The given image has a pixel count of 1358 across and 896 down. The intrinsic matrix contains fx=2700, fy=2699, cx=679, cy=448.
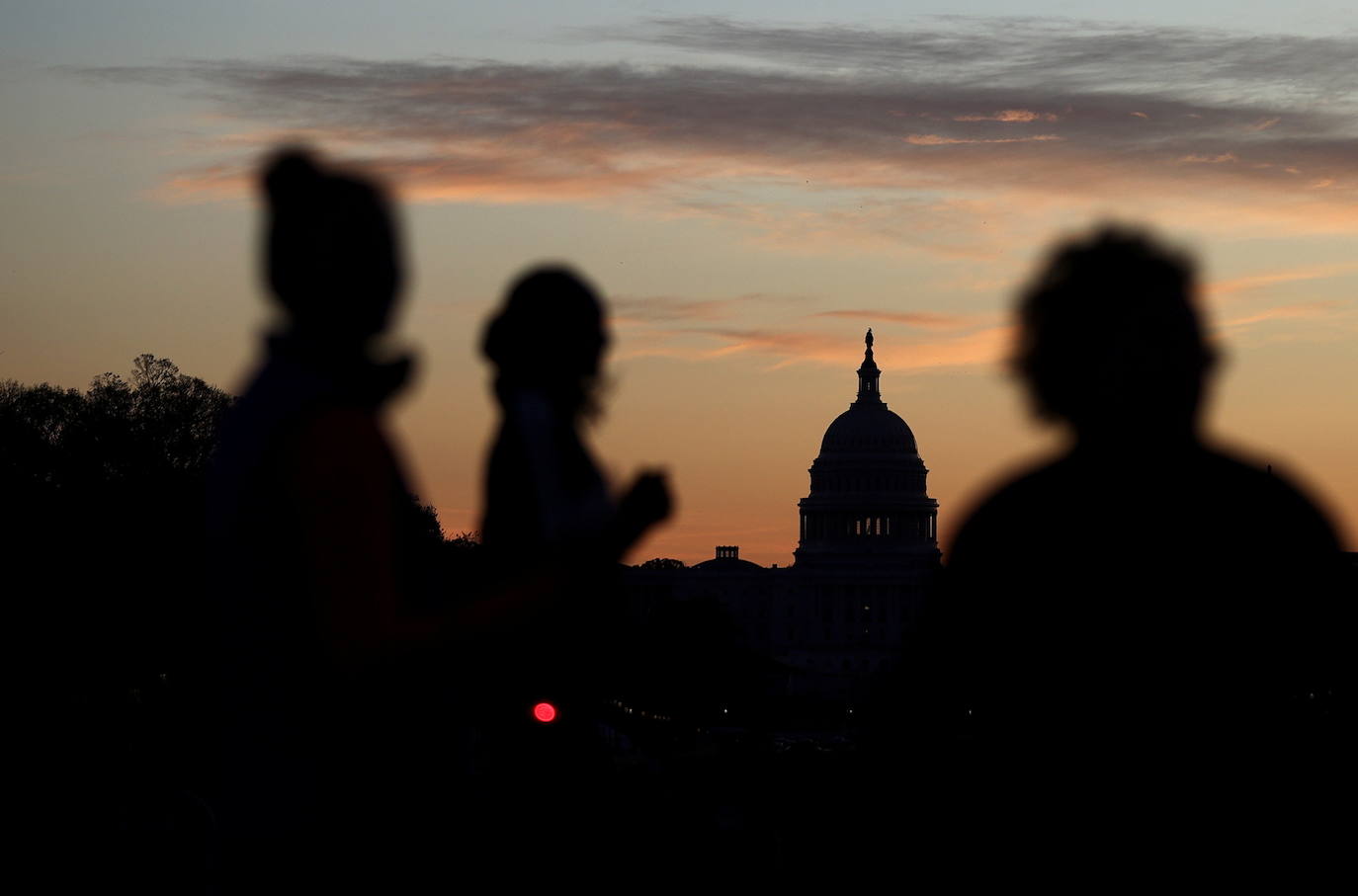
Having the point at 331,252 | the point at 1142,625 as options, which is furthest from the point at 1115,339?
the point at 331,252

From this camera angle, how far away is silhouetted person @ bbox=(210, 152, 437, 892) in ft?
15.1

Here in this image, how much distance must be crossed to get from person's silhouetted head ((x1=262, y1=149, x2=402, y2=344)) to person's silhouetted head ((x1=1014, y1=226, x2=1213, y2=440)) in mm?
1239

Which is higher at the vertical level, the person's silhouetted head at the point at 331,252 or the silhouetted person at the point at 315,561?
the person's silhouetted head at the point at 331,252

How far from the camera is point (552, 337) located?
7266 mm

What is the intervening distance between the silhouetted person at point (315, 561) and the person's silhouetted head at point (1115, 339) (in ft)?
4.02

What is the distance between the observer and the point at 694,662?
127 m

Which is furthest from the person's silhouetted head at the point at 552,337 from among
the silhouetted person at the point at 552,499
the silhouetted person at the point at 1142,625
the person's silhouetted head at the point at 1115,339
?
the silhouetted person at the point at 1142,625

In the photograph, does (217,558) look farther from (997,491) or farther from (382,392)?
(997,491)

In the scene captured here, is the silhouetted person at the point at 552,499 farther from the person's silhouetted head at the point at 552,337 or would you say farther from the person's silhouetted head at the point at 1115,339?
the person's silhouetted head at the point at 1115,339

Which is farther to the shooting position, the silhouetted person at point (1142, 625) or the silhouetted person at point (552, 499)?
the silhouetted person at point (552, 499)

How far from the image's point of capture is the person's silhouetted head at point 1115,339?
496 cm

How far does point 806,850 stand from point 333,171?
11.7m

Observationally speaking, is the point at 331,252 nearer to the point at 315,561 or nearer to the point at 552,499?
the point at 315,561

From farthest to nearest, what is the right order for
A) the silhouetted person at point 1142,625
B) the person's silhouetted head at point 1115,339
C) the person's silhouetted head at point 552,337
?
the person's silhouetted head at point 552,337 < the person's silhouetted head at point 1115,339 < the silhouetted person at point 1142,625
